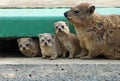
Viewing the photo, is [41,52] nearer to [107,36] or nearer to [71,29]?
[71,29]

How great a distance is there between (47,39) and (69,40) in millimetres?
398

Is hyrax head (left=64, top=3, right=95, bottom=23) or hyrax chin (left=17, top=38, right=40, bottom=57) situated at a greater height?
hyrax head (left=64, top=3, right=95, bottom=23)

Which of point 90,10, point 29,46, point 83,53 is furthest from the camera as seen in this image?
point 29,46

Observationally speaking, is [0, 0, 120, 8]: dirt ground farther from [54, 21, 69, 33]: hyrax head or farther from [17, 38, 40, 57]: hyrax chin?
[54, 21, 69, 33]: hyrax head

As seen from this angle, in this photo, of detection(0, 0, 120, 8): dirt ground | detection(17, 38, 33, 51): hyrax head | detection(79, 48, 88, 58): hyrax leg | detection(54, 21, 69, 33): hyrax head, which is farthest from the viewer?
detection(0, 0, 120, 8): dirt ground

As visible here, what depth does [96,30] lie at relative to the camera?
9781 mm

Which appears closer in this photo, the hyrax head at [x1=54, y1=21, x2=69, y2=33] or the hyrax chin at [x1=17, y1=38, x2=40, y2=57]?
the hyrax head at [x1=54, y1=21, x2=69, y2=33]

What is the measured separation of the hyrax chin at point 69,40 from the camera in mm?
10070

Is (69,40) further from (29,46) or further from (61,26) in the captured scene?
(29,46)

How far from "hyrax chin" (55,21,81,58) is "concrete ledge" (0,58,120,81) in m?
0.34

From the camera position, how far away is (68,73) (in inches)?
344

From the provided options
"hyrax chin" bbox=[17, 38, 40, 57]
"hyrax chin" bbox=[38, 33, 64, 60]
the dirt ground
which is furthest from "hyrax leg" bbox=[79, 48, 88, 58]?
the dirt ground

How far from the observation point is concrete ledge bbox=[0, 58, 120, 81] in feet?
27.9

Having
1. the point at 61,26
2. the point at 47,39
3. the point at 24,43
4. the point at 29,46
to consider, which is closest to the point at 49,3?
the point at 29,46
